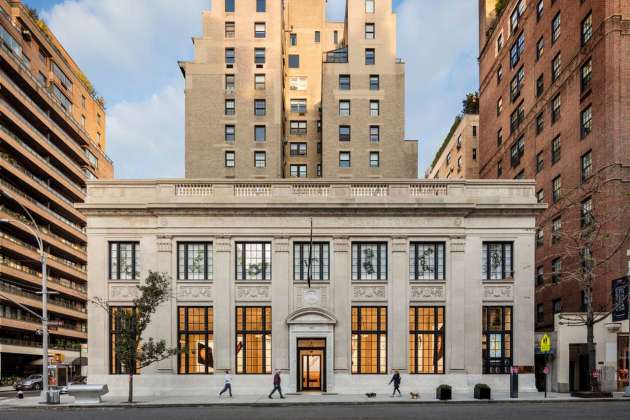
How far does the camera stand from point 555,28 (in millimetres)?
47031

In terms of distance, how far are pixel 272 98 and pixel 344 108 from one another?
271 inches

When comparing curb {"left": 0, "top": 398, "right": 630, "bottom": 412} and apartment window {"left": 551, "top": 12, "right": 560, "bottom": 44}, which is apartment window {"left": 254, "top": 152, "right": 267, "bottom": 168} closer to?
curb {"left": 0, "top": 398, "right": 630, "bottom": 412}

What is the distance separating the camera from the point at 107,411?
26000 millimetres

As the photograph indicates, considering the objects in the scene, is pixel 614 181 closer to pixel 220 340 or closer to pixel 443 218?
pixel 443 218

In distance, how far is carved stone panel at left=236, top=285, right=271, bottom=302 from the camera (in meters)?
33.8

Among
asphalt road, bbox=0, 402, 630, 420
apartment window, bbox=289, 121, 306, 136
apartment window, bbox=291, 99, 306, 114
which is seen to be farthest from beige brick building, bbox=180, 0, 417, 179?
asphalt road, bbox=0, 402, 630, 420

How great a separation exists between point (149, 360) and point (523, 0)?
48809mm

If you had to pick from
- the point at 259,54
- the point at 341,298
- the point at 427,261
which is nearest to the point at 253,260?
the point at 341,298

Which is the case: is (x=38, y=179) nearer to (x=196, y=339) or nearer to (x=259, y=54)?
(x=259, y=54)

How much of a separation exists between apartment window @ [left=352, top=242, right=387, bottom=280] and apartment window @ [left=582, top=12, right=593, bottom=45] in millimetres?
23233

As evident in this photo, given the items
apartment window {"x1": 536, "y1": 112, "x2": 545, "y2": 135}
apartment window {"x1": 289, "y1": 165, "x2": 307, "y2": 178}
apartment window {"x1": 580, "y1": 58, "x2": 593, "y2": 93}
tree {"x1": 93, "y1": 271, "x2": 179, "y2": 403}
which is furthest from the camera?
apartment window {"x1": 289, "y1": 165, "x2": 307, "y2": 178}

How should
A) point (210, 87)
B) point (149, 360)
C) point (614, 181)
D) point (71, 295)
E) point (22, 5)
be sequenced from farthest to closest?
point (71, 295) < point (22, 5) < point (210, 87) < point (614, 181) < point (149, 360)

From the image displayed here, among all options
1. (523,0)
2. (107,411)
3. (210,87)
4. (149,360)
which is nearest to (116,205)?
(149,360)

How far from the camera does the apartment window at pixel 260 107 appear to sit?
5088 centimetres
